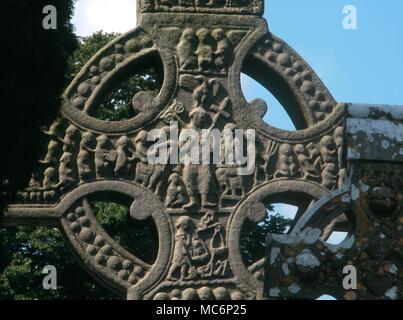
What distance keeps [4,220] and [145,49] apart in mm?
2630

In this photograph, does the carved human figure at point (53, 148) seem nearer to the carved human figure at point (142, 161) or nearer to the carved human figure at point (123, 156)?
the carved human figure at point (123, 156)

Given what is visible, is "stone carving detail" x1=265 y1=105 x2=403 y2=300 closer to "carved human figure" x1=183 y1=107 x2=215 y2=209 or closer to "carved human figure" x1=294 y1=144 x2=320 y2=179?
"carved human figure" x1=183 y1=107 x2=215 y2=209

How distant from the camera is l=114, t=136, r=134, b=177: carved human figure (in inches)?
614

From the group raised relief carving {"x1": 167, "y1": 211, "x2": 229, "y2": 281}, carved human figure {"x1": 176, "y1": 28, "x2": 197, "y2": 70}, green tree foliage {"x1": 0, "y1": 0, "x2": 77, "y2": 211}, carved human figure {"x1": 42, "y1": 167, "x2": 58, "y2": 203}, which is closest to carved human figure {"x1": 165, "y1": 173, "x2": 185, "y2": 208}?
raised relief carving {"x1": 167, "y1": 211, "x2": 229, "y2": 281}

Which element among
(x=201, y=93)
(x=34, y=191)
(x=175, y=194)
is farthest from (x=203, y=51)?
(x=34, y=191)

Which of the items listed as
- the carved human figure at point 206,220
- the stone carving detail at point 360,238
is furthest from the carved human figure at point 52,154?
the stone carving detail at point 360,238

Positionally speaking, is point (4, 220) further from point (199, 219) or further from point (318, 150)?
point (318, 150)

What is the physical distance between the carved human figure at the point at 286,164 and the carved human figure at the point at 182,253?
51.4 inches

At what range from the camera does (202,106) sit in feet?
51.9

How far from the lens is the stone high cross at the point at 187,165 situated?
15.4 meters

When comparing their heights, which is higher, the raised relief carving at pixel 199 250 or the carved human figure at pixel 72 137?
the carved human figure at pixel 72 137

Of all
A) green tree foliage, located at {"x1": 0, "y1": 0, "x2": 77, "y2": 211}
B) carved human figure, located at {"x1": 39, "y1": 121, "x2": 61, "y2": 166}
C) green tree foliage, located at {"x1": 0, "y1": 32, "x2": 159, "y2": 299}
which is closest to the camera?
green tree foliage, located at {"x1": 0, "y1": 0, "x2": 77, "y2": 211}

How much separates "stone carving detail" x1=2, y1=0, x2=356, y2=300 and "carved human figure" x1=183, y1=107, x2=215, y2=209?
1 centimetres

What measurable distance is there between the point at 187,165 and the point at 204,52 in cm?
140
